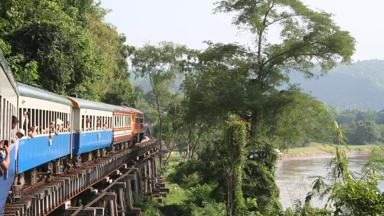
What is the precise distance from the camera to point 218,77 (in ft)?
102

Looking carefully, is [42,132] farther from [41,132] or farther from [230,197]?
[230,197]

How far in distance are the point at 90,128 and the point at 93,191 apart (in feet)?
10.1

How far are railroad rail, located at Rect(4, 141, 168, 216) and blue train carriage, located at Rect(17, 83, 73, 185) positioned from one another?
46 cm

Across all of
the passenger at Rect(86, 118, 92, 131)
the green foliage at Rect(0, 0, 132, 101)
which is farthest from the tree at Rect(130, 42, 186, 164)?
the passenger at Rect(86, 118, 92, 131)

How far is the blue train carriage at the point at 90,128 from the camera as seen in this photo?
18562 millimetres

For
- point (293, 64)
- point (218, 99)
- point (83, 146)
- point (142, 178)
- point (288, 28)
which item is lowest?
point (142, 178)

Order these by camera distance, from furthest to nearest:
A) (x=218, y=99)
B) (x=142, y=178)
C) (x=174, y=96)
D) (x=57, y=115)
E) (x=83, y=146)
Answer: (x=174, y=96)
(x=142, y=178)
(x=218, y=99)
(x=83, y=146)
(x=57, y=115)

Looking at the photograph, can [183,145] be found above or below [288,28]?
below

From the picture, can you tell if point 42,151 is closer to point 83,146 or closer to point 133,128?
point 83,146

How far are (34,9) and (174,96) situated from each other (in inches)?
1266

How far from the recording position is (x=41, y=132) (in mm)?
12953

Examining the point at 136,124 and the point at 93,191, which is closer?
the point at 93,191

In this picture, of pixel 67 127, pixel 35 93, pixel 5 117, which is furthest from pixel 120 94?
pixel 5 117

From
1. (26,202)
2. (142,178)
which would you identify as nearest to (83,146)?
(26,202)
